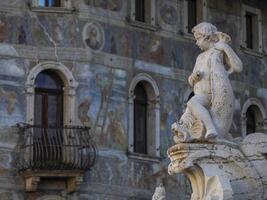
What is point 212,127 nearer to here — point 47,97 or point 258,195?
point 258,195

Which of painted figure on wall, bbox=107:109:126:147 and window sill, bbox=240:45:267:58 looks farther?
window sill, bbox=240:45:267:58

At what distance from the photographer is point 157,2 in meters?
33.8

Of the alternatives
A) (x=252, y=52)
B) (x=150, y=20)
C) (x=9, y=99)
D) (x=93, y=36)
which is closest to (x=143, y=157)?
(x=93, y=36)

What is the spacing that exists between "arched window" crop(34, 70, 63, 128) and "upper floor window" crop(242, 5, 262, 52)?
8.04 meters

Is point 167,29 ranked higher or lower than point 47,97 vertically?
higher

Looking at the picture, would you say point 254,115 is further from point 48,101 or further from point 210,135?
point 210,135

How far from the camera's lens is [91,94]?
1232 inches

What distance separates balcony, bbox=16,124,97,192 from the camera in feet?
97.9

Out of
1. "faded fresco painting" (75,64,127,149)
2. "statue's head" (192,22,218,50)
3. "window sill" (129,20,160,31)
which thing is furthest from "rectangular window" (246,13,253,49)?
"statue's head" (192,22,218,50)

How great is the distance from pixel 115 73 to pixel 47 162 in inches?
136

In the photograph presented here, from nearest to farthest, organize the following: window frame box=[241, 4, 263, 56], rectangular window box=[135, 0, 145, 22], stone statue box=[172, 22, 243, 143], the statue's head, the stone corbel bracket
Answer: the stone corbel bracket, stone statue box=[172, 22, 243, 143], the statue's head, rectangular window box=[135, 0, 145, 22], window frame box=[241, 4, 263, 56]

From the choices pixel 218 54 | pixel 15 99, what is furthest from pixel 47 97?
pixel 218 54

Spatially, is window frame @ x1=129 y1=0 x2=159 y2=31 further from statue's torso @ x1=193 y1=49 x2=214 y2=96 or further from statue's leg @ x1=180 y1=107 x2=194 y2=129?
statue's leg @ x1=180 y1=107 x2=194 y2=129

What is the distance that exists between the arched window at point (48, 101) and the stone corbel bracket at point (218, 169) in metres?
16.0
